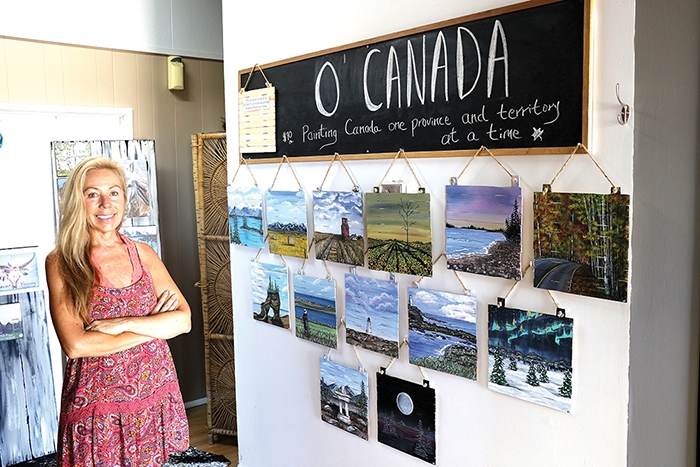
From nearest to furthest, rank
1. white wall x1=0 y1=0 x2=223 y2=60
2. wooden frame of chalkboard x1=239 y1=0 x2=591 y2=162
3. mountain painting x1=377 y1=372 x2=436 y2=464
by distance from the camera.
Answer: wooden frame of chalkboard x1=239 y1=0 x2=591 y2=162
mountain painting x1=377 y1=372 x2=436 y2=464
white wall x1=0 y1=0 x2=223 y2=60

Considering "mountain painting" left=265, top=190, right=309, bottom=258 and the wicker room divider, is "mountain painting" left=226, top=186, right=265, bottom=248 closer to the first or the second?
"mountain painting" left=265, top=190, right=309, bottom=258

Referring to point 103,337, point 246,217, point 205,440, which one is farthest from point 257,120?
point 205,440

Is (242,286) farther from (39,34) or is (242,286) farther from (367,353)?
(39,34)

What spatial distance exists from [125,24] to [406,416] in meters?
2.56

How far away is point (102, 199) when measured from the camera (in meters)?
1.80

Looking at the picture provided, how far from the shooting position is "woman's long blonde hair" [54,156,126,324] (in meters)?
1.77

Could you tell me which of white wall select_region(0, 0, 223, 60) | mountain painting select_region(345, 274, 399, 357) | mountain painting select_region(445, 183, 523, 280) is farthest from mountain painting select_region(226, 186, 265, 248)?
Result: white wall select_region(0, 0, 223, 60)

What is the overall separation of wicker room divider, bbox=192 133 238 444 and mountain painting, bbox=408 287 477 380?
1.51 meters

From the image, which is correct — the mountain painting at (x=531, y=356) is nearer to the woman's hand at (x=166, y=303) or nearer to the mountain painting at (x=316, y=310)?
the mountain painting at (x=316, y=310)

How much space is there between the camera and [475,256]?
166 cm

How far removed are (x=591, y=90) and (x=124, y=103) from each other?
104 inches

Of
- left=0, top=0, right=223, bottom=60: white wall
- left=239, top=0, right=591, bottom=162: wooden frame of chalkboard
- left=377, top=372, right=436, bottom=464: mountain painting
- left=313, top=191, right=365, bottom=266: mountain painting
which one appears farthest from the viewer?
left=0, top=0, right=223, bottom=60: white wall

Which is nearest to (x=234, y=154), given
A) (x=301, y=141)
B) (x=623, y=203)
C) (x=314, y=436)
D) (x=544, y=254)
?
(x=301, y=141)

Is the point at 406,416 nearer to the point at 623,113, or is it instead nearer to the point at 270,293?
the point at 270,293
